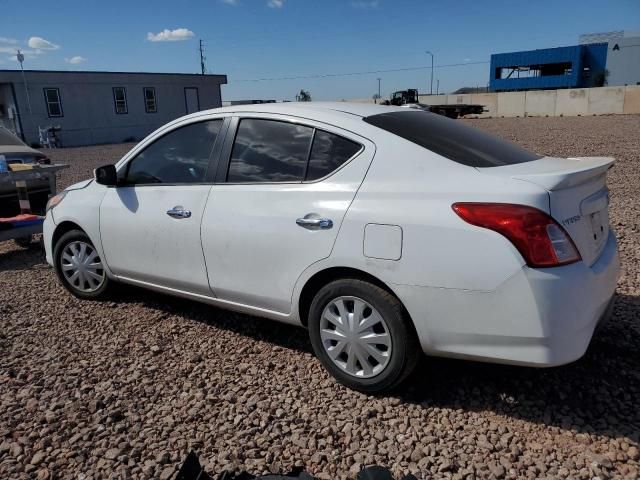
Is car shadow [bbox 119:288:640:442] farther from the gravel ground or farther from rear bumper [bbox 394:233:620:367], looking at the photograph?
rear bumper [bbox 394:233:620:367]

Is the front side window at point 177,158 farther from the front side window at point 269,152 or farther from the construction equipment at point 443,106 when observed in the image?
the construction equipment at point 443,106

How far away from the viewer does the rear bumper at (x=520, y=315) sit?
8.18ft

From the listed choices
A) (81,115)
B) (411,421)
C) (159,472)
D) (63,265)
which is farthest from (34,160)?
(81,115)

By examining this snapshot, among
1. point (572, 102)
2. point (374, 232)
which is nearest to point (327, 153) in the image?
point (374, 232)

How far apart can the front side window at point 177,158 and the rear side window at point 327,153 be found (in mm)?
888

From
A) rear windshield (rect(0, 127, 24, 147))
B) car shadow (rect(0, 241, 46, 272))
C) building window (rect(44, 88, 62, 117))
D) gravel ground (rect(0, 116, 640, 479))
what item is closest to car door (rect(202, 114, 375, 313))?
gravel ground (rect(0, 116, 640, 479))

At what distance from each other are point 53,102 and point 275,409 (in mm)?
30858

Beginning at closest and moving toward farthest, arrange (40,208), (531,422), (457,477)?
(457,477)
(531,422)
(40,208)

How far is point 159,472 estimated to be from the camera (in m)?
2.61

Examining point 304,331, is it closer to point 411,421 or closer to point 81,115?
point 411,421

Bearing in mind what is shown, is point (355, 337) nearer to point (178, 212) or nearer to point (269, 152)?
point (269, 152)

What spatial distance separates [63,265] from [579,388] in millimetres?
4306

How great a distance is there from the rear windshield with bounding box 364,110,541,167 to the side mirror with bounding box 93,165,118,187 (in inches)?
86.0

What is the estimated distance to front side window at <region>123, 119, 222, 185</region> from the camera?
381cm
